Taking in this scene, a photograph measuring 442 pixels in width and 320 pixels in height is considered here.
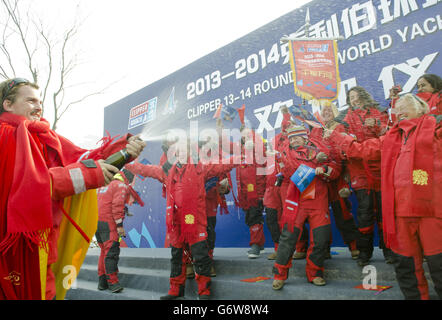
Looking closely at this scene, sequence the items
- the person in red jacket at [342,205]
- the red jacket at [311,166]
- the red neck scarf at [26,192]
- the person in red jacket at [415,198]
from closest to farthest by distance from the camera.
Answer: the red neck scarf at [26,192] → the person in red jacket at [415,198] → the red jacket at [311,166] → the person in red jacket at [342,205]

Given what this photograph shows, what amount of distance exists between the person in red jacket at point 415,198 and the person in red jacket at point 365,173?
2.84 feet

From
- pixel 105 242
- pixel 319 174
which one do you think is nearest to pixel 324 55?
pixel 319 174

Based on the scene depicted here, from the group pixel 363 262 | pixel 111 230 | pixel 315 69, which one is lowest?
pixel 363 262

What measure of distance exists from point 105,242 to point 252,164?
2633mm

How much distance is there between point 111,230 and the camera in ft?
16.9

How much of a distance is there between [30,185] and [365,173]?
132 inches

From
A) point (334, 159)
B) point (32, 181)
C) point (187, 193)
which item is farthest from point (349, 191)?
point (32, 181)

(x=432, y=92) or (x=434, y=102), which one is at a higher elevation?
(x=432, y=92)

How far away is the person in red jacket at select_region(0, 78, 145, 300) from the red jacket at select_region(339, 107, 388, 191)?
2759 millimetres

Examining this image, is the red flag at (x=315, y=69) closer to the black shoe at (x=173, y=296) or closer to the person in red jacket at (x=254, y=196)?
the person in red jacket at (x=254, y=196)

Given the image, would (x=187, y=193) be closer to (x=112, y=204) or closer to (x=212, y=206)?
(x=212, y=206)

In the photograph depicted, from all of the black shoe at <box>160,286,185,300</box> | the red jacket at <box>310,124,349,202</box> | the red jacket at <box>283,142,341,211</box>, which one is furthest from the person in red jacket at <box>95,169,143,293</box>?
the red jacket at <box>310,124,349,202</box>

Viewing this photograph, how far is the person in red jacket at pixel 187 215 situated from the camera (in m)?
3.85

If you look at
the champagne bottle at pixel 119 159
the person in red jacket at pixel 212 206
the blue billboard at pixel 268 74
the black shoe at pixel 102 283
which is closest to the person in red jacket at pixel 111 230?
the black shoe at pixel 102 283
